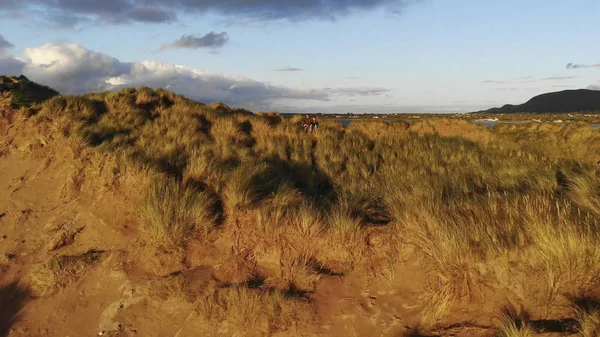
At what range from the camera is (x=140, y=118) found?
46.8ft

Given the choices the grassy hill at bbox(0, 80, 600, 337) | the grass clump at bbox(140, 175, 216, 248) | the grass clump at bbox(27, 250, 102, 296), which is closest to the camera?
the grassy hill at bbox(0, 80, 600, 337)

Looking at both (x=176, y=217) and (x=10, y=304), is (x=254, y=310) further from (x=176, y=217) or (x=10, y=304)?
(x=10, y=304)

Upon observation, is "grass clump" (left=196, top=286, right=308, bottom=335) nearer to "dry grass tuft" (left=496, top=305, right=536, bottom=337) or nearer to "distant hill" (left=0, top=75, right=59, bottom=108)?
"dry grass tuft" (left=496, top=305, right=536, bottom=337)

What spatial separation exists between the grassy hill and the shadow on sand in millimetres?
25

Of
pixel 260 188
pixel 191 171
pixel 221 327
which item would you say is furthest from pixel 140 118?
pixel 221 327

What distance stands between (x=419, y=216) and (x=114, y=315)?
4.83 meters

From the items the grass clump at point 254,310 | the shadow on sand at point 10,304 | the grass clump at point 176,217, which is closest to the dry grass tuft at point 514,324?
the grass clump at point 254,310

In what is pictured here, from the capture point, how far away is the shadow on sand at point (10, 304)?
5.72 meters

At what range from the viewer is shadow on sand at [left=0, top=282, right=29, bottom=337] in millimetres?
5723

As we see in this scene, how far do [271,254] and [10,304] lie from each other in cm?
467

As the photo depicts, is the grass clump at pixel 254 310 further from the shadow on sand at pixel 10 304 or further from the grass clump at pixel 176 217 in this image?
the shadow on sand at pixel 10 304

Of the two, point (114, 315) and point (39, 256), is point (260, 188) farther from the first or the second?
point (39, 256)

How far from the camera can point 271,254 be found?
18.3ft

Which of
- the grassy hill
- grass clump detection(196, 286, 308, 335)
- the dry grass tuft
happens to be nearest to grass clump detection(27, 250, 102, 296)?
the grassy hill
